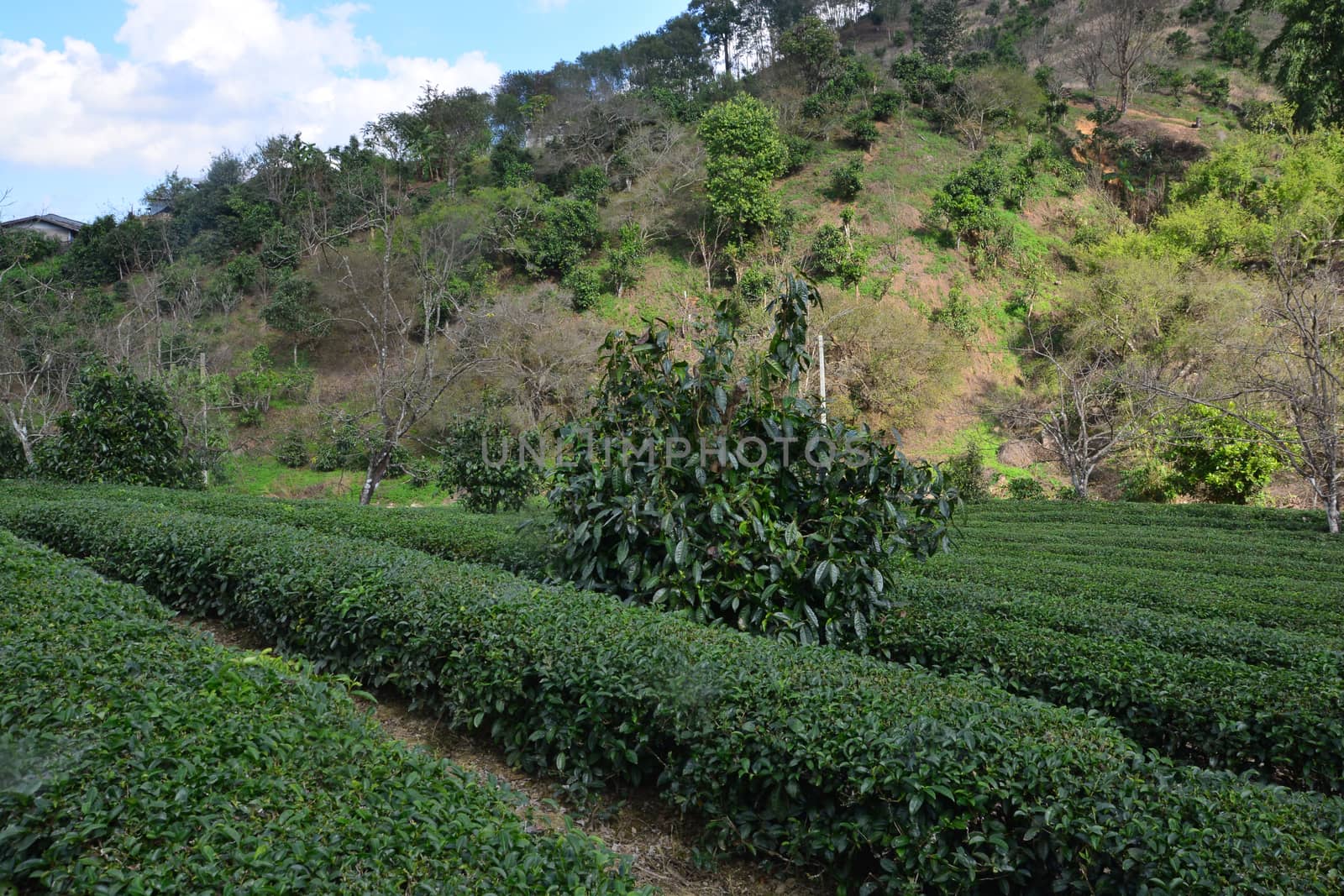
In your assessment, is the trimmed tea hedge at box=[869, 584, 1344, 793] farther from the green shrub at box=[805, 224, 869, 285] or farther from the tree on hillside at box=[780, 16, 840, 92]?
the tree on hillside at box=[780, 16, 840, 92]

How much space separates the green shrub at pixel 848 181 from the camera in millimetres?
33000

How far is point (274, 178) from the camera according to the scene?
3856 cm

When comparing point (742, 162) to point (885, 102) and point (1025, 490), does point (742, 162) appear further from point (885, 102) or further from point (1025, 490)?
point (1025, 490)

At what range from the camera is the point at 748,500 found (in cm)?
488

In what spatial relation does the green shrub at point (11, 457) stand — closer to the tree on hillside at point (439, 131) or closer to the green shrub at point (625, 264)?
the green shrub at point (625, 264)

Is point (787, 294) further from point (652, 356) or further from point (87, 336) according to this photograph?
point (87, 336)

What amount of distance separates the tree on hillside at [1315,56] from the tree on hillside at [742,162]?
57.2 ft

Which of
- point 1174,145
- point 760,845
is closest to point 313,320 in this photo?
point 760,845

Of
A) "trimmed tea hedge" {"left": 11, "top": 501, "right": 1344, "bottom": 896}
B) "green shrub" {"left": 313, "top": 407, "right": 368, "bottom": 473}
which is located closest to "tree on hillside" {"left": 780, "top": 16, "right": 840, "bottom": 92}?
"green shrub" {"left": 313, "top": 407, "right": 368, "bottom": 473}

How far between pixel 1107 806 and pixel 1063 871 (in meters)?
0.28

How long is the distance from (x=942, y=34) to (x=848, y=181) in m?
18.1

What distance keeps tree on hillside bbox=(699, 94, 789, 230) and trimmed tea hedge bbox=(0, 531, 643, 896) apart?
2943 centimetres

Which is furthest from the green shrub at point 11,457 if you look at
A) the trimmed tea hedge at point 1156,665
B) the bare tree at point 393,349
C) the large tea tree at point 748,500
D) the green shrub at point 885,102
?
the green shrub at point 885,102

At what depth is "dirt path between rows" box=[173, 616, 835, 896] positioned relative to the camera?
3367mm
